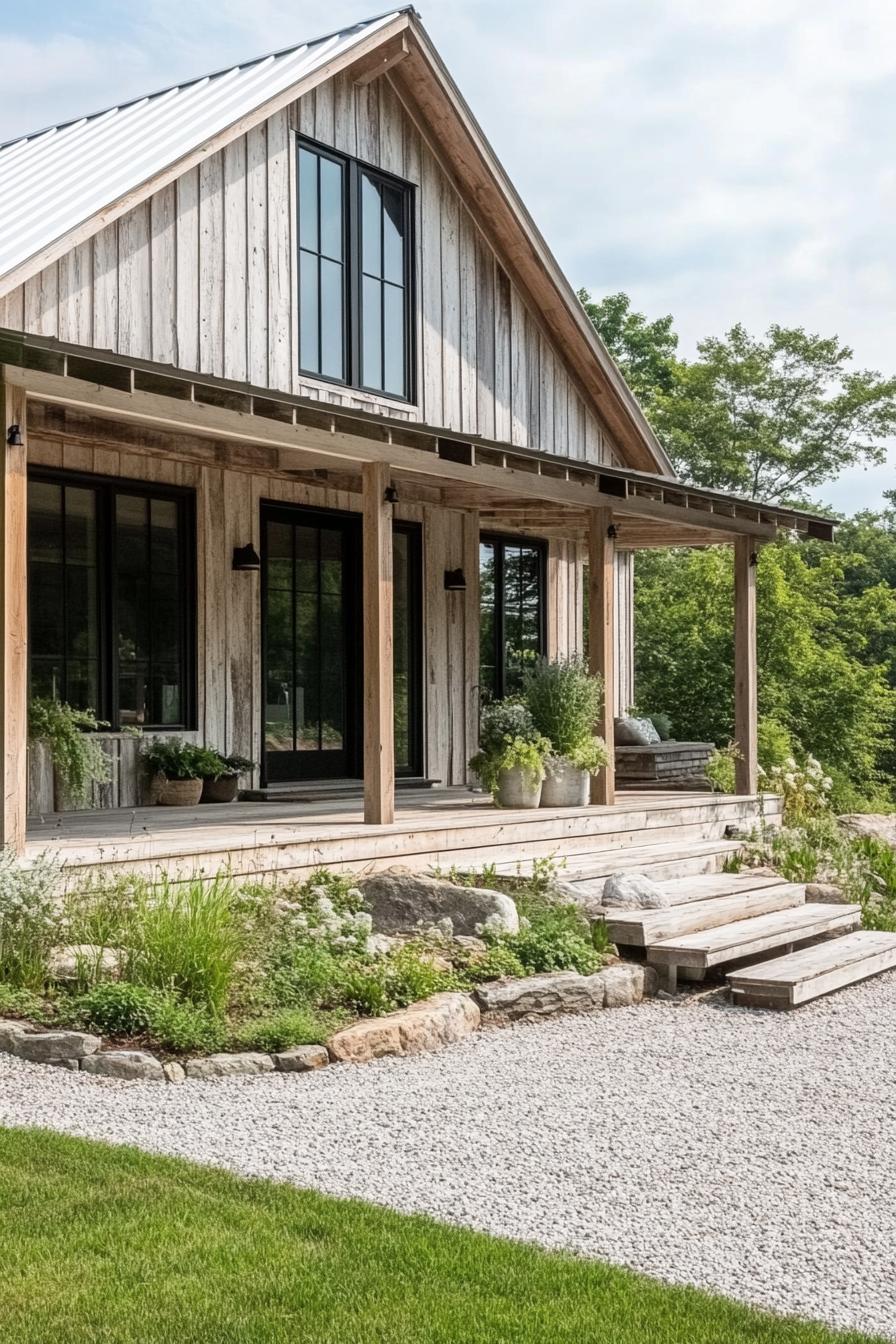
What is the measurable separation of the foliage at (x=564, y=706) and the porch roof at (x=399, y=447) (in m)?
1.37

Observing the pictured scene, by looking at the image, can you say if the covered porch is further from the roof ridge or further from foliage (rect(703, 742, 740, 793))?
the roof ridge

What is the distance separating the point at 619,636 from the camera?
52.2 feet

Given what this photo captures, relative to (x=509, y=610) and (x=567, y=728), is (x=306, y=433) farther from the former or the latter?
(x=509, y=610)

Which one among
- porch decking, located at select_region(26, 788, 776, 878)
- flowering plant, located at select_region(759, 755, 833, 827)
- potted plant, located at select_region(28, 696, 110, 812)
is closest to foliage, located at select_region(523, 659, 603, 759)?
porch decking, located at select_region(26, 788, 776, 878)

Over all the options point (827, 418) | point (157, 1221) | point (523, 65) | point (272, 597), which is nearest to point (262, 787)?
point (272, 597)

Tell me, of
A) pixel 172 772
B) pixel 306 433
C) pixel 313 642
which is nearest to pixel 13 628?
pixel 306 433

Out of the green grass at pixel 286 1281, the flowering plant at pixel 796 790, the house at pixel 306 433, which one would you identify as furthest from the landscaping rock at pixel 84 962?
the flowering plant at pixel 796 790

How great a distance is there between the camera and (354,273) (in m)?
11.5

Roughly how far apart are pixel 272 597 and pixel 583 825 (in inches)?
121

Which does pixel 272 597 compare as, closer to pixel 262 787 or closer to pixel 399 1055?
pixel 262 787

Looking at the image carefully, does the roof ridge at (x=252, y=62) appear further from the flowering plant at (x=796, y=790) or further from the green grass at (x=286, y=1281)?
the green grass at (x=286, y=1281)

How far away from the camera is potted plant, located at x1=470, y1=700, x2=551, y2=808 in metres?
10.8

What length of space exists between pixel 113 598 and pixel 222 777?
5.16ft

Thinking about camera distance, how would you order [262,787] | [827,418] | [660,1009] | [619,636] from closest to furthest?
[660,1009] < [262,787] < [619,636] < [827,418]
